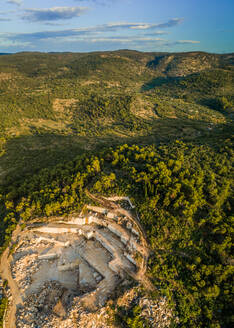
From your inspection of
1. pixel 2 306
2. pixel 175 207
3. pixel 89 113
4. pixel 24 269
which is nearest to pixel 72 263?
pixel 24 269

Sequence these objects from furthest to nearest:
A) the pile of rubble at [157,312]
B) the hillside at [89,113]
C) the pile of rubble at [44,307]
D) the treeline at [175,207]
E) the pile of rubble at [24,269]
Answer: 1. the hillside at [89,113]
2. the pile of rubble at [24,269]
3. the treeline at [175,207]
4. the pile of rubble at [44,307]
5. the pile of rubble at [157,312]

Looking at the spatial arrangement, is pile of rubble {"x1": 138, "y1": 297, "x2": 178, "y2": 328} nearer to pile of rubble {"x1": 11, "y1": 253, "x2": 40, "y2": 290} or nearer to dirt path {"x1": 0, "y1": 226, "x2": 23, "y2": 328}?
dirt path {"x1": 0, "y1": 226, "x2": 23, "y2": 328}

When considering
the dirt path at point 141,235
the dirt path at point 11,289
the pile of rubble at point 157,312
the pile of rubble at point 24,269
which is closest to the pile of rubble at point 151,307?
the pile of rubble at point 157,312

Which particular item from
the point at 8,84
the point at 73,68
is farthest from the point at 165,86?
the point at 8,84

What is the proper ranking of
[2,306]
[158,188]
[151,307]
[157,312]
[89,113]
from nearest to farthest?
[157,312]
[151,307]
[2,306]
[158,188]
[89,113]

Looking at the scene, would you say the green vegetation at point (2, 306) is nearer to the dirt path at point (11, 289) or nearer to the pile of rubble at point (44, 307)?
the dirt path at point (11, 289)

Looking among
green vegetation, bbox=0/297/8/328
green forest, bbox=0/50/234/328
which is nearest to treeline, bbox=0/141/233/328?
green forest, bbox=0/50/234/328

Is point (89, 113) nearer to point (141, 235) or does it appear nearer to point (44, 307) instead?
point (141, 235)
